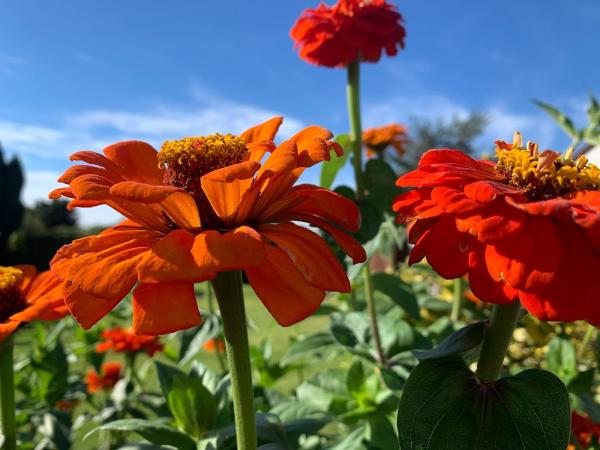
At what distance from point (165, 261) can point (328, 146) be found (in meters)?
0.23

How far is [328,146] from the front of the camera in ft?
1.91

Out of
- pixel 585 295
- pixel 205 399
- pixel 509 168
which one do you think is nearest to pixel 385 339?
pixel 205 399

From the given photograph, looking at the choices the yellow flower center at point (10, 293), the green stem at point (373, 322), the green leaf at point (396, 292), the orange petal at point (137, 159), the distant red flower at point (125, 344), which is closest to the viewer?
the orange petal at point (137, 159)

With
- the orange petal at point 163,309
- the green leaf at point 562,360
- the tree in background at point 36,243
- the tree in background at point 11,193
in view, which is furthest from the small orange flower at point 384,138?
the tree in background at point 11,193

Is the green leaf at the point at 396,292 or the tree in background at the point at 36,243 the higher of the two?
the tree in background at the point at 36,243

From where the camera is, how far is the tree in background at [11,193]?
20.6 meters

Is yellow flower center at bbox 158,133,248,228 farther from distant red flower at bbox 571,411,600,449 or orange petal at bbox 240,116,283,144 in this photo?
distant red flower at bbox 571,411,600,449

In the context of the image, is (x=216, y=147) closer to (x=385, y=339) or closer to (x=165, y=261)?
(x=165, y=261)

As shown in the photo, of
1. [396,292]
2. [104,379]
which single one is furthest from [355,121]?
[104,379]

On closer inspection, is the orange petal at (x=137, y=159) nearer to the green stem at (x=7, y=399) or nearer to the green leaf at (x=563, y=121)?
the green stem at (x=7, y=399)

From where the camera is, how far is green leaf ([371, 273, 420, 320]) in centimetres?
145

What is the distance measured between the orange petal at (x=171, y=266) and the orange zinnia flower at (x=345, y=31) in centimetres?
95

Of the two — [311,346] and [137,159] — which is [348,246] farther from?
[311,346]

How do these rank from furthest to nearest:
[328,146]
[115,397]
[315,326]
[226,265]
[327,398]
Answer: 1. [315,326]
2. [115,397]
3. [327,398]
4. [328,146]
5. [226,265]
